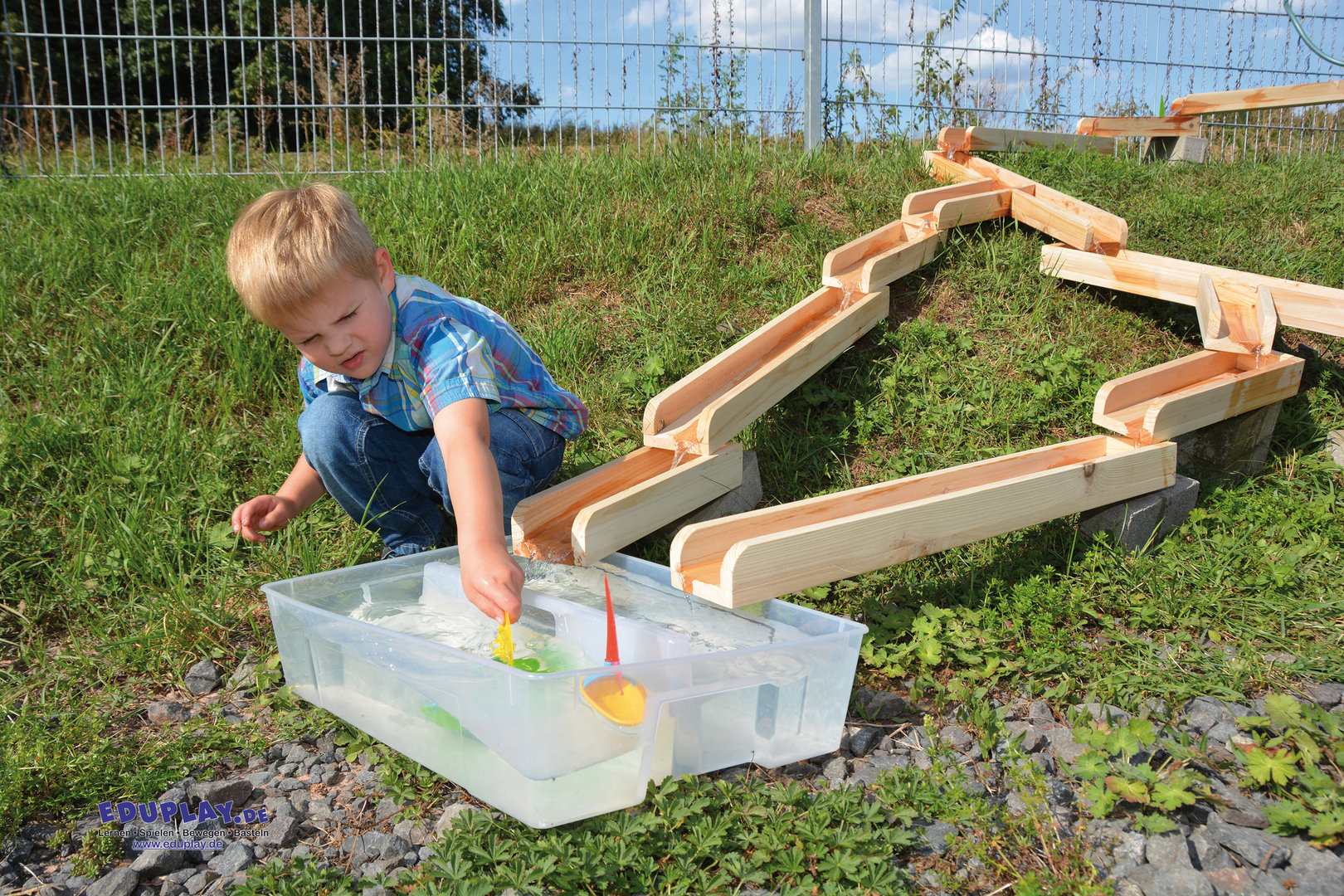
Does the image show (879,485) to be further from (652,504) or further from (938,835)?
(938,835)

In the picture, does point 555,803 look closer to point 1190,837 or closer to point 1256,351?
point 1190,837

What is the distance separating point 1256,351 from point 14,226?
A: 16.6 feet

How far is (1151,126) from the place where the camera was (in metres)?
5.71

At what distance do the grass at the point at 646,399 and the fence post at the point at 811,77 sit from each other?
1.64 feet

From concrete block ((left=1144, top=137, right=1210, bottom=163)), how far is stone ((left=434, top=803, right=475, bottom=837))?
572 cm

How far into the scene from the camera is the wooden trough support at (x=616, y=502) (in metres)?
2.06

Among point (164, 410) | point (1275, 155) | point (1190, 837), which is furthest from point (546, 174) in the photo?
point (1275, 155)

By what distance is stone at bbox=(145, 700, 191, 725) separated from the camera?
6.66ft

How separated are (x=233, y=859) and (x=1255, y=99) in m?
6.60

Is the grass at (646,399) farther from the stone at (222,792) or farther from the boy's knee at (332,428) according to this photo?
the boy's knee at (332,428)

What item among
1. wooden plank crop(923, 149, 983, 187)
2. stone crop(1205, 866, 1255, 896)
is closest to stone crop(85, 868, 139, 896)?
stone crop(1205, 866, 1255, 896)

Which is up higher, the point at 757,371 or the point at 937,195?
the point at 937,195

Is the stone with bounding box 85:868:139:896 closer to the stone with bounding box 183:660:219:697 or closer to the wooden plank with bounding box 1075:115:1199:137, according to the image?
the stone with bounding box 183:660:219:697

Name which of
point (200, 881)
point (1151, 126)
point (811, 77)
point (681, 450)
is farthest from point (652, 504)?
point (1151, 126)
